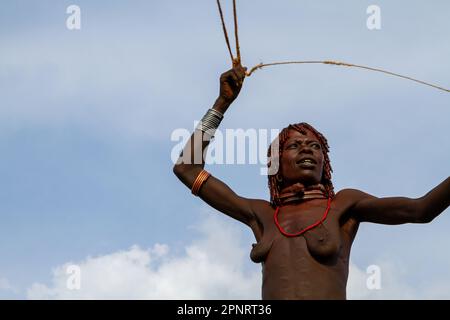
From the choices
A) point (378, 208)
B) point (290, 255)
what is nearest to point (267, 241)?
point (290, 255)

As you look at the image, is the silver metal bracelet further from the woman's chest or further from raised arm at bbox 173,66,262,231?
the woman's chest

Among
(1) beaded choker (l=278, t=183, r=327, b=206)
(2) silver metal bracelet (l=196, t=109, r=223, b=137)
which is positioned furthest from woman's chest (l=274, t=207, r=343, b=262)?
(2) silver metal bracelet (l=196, t=109, r=223, b=137)

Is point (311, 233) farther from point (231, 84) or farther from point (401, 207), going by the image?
point (231, 84)

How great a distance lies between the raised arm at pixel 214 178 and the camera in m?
12.3

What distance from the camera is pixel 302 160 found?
1220 centimetres

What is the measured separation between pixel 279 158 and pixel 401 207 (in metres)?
1.49

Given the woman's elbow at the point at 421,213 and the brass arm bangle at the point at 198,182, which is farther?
the brass arm bangle at the point at 198,182

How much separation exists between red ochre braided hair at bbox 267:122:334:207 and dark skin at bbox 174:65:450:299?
0.19 feet

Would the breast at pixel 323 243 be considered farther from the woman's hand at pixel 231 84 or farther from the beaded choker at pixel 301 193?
the woman's hand at pixel 231 84

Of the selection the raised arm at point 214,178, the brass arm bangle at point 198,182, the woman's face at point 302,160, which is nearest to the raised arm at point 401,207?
the woman's face at point 302,160
